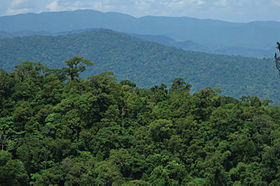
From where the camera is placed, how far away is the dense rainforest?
2194 cm

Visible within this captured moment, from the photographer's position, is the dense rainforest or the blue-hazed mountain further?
the blue-hazed mountain

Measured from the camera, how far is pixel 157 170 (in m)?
22.2

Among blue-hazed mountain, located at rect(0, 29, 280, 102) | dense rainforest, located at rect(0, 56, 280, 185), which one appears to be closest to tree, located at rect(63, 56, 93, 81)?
dense rainforest, located at rect(0, 56, 280, 185)

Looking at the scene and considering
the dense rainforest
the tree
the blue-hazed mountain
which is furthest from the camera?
the blue-hazed mountain

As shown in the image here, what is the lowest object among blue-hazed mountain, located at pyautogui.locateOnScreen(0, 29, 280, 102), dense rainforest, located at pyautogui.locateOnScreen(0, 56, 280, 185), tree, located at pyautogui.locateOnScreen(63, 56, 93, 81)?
blue-hazed mountain, located at pyautogui.locateOnScreen(0, 29, 280, 102)

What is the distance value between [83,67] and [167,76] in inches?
5749

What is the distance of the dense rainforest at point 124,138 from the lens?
21938 millimetres

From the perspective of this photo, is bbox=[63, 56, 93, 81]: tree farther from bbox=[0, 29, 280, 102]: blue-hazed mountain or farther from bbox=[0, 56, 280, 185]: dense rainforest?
bbox=[0, 29, 280, 102]: blue-hazed mountain

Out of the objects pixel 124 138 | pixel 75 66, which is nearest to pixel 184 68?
pixel 75 66

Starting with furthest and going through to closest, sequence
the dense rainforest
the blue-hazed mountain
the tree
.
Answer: the blue-hazed mountain → the tree → the dense rainforest

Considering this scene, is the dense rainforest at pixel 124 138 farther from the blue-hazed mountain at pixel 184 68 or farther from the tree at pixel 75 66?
the blue-hazed mountain at pixel 184 68

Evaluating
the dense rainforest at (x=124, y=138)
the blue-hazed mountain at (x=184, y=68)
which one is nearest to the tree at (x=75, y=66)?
the dense rainforest at (x=124, y=138)

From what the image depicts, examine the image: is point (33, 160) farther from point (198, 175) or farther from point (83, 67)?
point (83, 67)

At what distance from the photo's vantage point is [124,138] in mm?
25969
